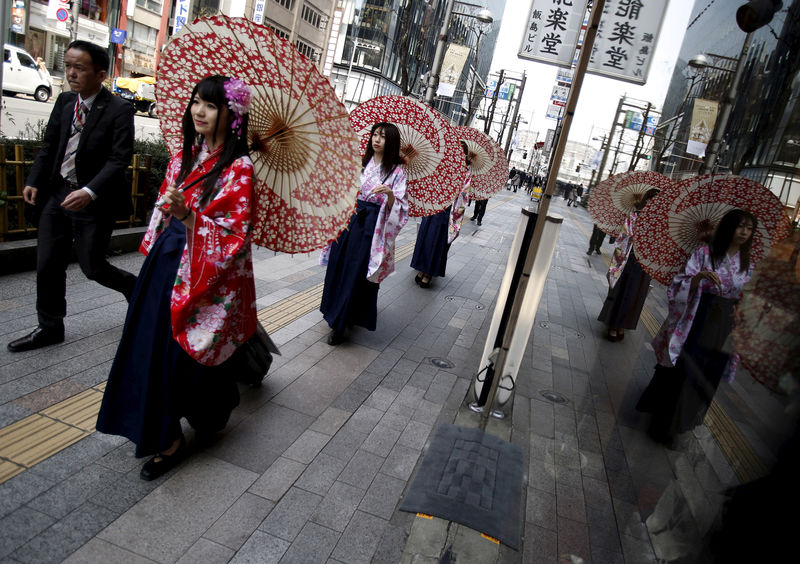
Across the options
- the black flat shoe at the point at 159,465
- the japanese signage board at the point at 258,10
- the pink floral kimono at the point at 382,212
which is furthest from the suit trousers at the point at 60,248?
the japanese signage board at the point at 258,10

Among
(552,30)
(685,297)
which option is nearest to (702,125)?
(552,30)

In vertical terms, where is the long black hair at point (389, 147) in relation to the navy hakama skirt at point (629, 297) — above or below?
above

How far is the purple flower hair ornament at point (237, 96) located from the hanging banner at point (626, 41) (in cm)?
282

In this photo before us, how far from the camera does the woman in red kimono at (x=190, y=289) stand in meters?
2.48

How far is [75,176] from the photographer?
3520mm

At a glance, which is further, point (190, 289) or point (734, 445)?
point (190, 289)

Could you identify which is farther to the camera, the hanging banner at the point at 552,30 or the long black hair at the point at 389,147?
the hanging banner at the point at 552,30

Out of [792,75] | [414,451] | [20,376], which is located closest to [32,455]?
[20,376]

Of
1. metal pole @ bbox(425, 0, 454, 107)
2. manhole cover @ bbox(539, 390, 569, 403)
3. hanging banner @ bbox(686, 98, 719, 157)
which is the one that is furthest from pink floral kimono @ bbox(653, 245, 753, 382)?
metal pole @ bbox(425, 0, 454, 107)

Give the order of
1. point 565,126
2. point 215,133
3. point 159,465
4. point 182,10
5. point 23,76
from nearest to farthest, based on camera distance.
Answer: point 215,133, point 159,465, point 565,126, point 182,10, point 23,76

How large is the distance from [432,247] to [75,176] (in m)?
4.91

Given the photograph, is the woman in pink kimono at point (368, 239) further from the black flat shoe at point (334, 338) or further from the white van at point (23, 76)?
the white van at point (23, 76)

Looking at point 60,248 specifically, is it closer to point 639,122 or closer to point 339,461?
point 339,461

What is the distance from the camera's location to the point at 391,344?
517cm
